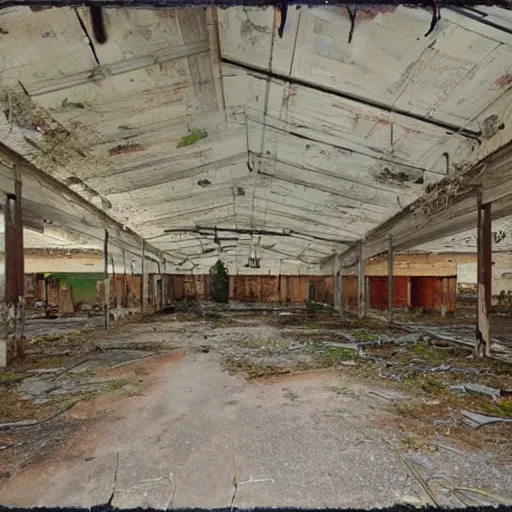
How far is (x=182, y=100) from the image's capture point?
4012 millimetres

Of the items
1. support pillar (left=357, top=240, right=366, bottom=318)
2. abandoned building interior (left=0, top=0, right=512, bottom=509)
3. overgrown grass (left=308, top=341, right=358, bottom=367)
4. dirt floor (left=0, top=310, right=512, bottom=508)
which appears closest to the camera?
dirt floor (left=0, top=310, right=512, bottom=508)

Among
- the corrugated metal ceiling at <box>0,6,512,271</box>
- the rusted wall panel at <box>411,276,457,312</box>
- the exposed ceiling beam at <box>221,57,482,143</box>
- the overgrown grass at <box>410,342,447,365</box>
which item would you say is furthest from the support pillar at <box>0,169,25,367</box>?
the rusted wall panel at <box>411,276,457,312</box>

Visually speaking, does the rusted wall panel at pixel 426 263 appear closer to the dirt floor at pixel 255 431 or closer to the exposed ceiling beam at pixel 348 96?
the dirt floor at pixel 255 431

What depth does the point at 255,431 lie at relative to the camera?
2.52 metres

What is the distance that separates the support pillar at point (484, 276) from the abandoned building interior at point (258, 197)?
0.04 metres

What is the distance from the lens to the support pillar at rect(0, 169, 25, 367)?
14.7 ft

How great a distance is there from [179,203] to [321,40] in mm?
5433

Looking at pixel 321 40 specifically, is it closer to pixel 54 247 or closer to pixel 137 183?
pixel 137 183

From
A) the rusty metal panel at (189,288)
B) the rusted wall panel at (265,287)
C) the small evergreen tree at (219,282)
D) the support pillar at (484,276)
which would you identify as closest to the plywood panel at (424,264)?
the rusted wall panel at (265,287)

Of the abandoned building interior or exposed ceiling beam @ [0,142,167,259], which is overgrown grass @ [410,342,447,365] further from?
exposed ceiling beam @ [0,142,167,259]

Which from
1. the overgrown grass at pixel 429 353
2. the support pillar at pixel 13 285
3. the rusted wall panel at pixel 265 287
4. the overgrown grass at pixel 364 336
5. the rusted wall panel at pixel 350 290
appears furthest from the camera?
the rusted wall panel at pixel 265 287

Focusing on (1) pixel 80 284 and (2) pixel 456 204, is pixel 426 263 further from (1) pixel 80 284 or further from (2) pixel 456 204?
(1) pixel 80 284

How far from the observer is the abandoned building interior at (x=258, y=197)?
6.66 ft

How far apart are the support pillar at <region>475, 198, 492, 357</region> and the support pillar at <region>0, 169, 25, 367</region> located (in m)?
6.04
